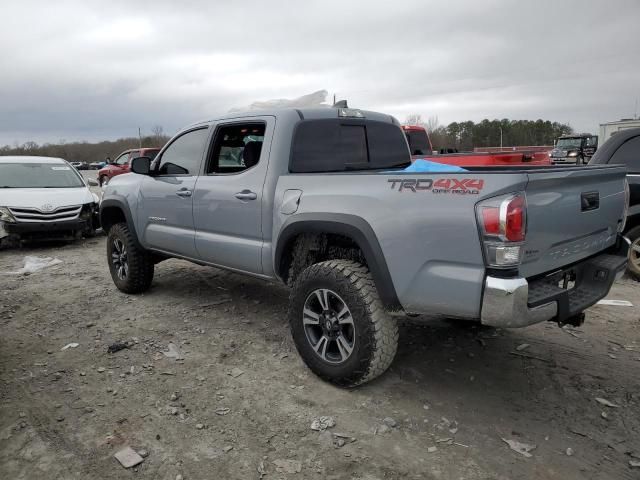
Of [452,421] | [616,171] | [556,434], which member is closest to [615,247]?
[616,171]

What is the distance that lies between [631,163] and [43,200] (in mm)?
8986

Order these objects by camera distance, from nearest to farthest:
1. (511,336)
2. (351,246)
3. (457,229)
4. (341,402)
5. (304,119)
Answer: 1. (457,229)
2. (341,402)
3. (351,246)
4. (304,119)
5. (511,336)

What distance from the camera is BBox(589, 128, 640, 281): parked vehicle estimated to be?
222 inches

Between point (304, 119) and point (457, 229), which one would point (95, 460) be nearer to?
point (457, 229)

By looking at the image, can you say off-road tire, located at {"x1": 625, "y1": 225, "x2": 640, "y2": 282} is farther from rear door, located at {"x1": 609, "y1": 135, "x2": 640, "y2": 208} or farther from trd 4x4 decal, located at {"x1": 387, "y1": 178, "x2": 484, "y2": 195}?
trd 4x4 decal, located at {"x1": 387, "y1": 178, "x2": 484, "y2": 195}

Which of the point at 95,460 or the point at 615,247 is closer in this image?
the point at 95,460

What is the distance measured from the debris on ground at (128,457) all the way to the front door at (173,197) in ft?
6.82

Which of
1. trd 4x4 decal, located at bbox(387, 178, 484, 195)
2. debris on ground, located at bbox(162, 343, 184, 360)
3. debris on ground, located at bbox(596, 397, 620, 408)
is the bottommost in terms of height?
debris on ground, located at bbox(596, 397, 620, 408)

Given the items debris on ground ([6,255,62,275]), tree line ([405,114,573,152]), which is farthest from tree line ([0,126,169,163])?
debris on ground ([6,255,62,275])

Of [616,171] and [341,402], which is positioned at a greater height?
[616,171]

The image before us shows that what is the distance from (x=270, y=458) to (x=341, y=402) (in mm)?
680

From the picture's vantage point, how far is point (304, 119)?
12.2 ft

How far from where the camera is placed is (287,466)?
2525mm

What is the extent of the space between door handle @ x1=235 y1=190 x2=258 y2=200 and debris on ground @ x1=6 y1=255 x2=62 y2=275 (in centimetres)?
468
